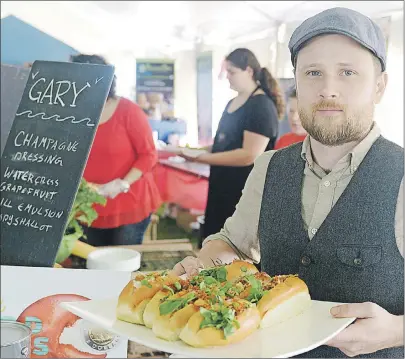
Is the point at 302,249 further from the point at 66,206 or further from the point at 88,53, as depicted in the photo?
the point at 88,53

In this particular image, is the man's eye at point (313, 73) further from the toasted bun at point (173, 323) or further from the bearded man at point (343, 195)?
the toasted bun at point (173, 323)

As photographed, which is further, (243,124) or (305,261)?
(243,124)

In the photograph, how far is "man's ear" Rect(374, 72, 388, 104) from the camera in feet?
2.35

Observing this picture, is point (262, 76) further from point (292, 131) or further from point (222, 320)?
point (222, 320)

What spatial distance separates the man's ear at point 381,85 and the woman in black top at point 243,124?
20cm

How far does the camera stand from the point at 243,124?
36.1 inches

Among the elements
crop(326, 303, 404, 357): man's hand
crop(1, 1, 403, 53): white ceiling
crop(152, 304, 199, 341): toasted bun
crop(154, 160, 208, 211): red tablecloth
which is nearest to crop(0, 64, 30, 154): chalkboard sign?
crop(1, 1, 403, 53): white ceiling

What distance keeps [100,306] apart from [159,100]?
1.84 ft

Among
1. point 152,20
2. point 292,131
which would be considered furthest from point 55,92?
point 292,131

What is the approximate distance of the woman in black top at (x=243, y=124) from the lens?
2.97 feet

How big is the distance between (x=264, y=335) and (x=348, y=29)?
1.28ft

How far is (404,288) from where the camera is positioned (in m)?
0.72

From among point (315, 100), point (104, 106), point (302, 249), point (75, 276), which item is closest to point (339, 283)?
point (302, 249)

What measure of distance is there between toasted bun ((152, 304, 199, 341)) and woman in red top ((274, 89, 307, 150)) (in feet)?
1.02
